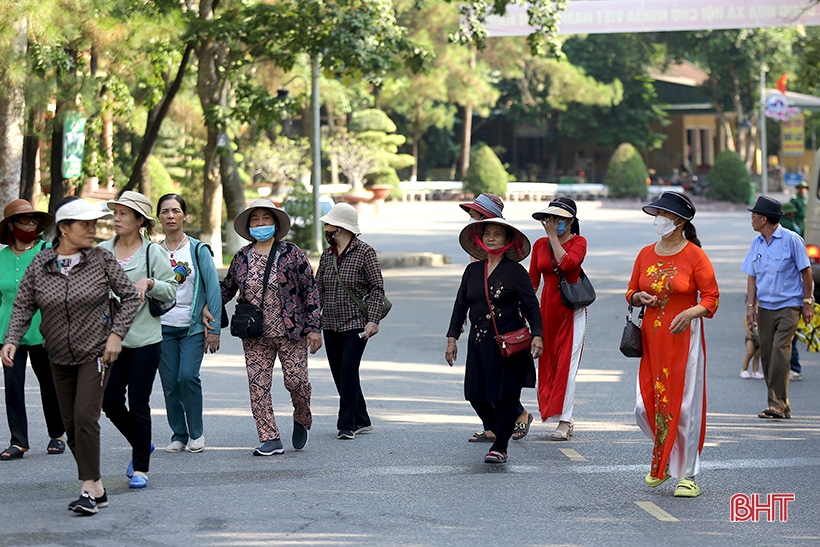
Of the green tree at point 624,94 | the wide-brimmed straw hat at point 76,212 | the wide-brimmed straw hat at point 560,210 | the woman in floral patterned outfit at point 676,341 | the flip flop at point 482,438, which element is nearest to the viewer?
the wide-brimmed straw hat at point 76,212

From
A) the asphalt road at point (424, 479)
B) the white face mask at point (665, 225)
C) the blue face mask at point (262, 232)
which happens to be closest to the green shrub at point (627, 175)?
the asphalt road at point (424, 479)

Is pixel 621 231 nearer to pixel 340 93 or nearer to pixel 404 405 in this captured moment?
pixel 340 93

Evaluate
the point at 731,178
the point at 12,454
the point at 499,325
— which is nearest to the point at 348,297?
the point at 499,325

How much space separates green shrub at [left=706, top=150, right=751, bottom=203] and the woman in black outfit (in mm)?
38634

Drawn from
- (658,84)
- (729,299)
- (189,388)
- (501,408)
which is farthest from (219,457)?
(658,84)

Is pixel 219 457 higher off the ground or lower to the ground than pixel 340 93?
lower

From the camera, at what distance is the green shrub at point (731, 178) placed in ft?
147

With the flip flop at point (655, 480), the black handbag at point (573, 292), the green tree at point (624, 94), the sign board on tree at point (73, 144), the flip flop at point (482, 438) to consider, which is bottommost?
the flip flop at point (482, 438)

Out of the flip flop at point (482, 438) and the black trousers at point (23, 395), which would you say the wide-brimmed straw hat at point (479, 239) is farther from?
the black trousers at point (23, 395)

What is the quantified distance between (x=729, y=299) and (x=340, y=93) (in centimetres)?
2253

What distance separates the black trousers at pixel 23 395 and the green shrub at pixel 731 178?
39592mm

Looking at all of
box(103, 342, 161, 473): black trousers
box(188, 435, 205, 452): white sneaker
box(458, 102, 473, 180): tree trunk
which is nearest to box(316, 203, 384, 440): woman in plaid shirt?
box(188, 435, 205, 452): white sneaker

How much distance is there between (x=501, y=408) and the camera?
7.77 meters

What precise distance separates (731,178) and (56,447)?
39763mm
